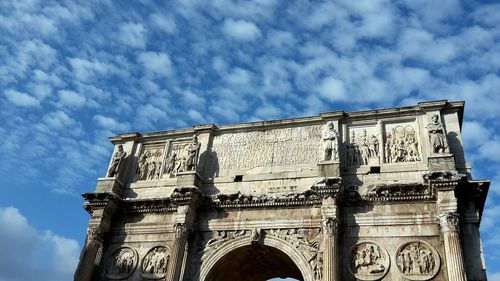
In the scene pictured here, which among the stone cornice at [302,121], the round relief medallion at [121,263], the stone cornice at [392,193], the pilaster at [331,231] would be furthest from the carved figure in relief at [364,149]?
the round relief medallion at [121,263]

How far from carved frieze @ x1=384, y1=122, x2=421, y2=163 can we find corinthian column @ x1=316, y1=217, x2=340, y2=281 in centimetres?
263

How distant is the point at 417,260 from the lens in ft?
41.0

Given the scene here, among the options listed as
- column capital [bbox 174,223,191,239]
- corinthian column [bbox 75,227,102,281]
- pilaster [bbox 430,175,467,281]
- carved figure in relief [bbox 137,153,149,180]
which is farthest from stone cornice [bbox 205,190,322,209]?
corinthian column [bbox 75,227,102,281]

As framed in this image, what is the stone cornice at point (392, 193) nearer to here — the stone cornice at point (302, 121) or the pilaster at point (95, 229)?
the stone cornice at point (302, 121)

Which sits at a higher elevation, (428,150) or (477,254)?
(428,150)

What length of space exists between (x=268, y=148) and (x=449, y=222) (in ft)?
19.1

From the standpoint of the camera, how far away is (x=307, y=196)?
13867 millimetres

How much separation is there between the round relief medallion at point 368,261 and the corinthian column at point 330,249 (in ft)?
1.83

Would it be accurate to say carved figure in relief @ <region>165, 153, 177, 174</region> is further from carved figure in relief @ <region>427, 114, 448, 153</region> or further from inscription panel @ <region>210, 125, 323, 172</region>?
carved figure in relief @ <region>427, 114, 448, 153</region>

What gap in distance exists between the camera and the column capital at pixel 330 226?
12922 millimetres

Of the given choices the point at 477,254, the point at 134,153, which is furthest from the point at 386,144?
the point at 134,153

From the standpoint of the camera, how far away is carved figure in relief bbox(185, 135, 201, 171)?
50.8 feet

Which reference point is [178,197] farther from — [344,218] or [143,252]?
[344,218]

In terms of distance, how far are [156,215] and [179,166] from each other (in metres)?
1.78
